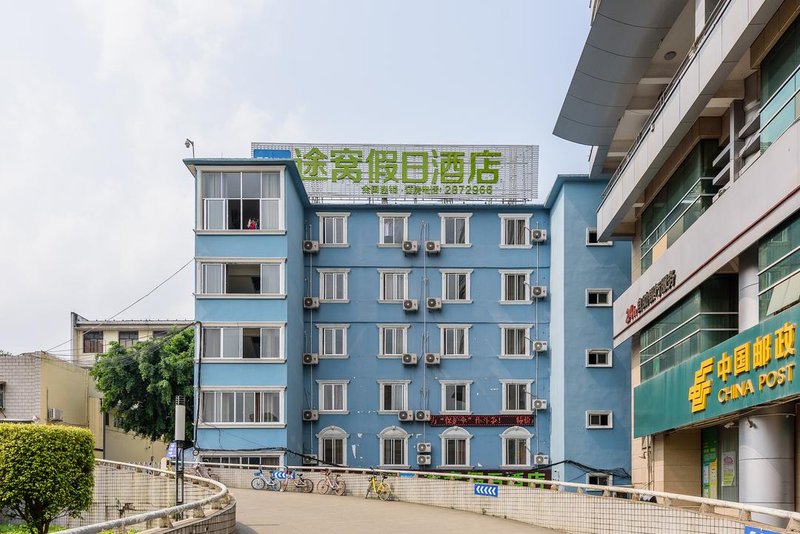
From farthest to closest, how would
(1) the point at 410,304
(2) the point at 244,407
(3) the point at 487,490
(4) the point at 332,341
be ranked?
(4) the point at 332,341
(1) the point at 410,304
(2) the point at 244,407
(3) the point at 487,490

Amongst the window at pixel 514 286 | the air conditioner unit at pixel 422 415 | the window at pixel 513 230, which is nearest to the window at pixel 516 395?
the air conditioner unit at pixel 422 415

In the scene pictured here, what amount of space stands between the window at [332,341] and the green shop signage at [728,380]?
1467 cm

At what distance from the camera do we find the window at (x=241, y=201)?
114ft

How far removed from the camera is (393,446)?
3769cm

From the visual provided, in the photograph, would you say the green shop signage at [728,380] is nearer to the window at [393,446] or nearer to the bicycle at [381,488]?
the bicycle at [381,488]

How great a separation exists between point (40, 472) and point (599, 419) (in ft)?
63.5

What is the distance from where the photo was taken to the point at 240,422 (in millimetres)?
34281

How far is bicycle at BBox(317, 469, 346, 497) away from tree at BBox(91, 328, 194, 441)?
47.4 feet

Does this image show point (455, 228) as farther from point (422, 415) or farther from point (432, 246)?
point (422, 415)

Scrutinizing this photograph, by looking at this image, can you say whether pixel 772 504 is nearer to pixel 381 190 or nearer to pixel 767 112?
pixel 767 112

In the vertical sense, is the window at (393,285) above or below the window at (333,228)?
below

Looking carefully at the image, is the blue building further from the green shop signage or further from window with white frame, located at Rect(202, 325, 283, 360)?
the green shop signage

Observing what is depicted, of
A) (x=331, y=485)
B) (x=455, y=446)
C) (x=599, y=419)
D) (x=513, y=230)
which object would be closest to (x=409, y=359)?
(x=455, y=446)

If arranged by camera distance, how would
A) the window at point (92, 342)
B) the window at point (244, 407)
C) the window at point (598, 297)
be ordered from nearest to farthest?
the window at point (244, 407), the window at point (598, 297), the window at point (92, 342)
